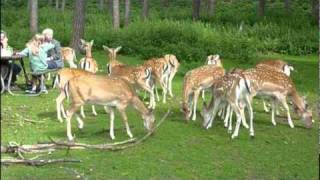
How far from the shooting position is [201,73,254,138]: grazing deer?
9656 millimetres

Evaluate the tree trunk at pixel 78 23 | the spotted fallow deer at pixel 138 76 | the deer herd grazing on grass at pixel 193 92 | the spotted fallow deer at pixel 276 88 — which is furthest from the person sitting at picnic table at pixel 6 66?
the tree trunk at pixel 78 23

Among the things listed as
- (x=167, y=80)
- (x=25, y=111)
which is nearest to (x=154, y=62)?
(x=167, y=80)

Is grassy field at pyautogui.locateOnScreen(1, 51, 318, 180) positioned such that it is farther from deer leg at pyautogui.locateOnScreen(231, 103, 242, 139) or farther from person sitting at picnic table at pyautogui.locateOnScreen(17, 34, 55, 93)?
person sitting at picnic table at pyautogui.locateOnScreen(17, 34, 55, 93)

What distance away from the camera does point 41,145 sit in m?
7.72

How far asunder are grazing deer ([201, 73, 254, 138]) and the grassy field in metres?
0.21

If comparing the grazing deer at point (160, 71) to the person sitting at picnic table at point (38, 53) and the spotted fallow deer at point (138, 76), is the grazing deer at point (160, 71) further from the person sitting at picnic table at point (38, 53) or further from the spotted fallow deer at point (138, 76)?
the person sitting at picnic table at point (38, 53)

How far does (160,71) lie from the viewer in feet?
41.1

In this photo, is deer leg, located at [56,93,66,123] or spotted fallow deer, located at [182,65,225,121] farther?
spotted fallow deer, located at [182,65,225,121]

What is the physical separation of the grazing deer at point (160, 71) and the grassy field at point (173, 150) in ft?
2.73

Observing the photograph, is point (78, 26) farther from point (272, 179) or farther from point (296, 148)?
point (272, 179)

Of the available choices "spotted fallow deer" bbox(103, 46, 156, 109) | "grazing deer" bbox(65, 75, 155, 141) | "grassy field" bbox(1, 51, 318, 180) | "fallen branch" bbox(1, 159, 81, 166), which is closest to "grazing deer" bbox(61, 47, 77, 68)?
"grassy field" bbox(1, 51, 318, 180)

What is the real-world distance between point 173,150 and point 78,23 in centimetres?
1123

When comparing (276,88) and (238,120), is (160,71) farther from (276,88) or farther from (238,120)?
(238,120)

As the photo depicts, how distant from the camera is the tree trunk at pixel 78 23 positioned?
62.4 feet
